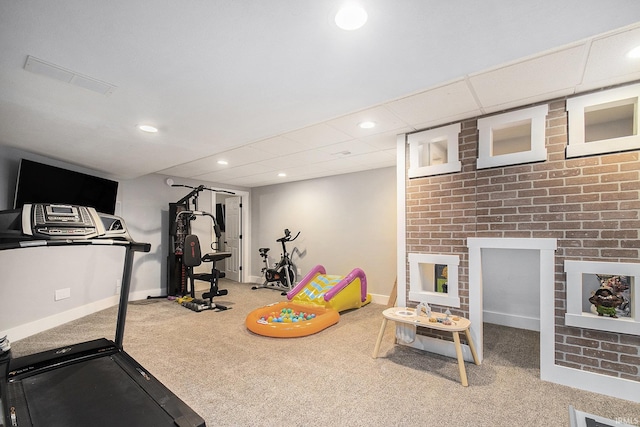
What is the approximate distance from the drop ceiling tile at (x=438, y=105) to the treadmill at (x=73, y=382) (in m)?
2.48

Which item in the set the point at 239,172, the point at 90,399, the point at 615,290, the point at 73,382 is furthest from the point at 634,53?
the point at 239,172

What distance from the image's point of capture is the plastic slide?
11.5 feet

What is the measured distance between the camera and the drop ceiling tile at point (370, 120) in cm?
269

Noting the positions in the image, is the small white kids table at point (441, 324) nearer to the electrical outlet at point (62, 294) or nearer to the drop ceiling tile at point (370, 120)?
the drop ceiling tile at point (370, 120)

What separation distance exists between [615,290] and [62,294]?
616 cm

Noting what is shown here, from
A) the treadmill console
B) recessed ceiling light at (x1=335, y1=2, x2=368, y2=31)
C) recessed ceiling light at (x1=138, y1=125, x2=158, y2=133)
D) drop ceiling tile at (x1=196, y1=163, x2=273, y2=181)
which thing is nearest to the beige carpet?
the treadmill console

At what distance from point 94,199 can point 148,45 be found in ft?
12.5

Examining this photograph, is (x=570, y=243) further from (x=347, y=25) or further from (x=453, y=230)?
(x=347, y=25)

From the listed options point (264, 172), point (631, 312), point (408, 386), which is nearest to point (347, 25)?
point (408, 386)

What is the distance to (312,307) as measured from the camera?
4.19 m

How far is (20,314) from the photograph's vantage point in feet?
11.5

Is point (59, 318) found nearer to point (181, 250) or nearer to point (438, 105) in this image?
point (181, 250)

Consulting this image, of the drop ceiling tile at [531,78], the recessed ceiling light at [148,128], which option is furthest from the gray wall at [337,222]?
the recessed ceiling light at [148,128]

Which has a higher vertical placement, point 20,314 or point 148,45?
point 148,45
